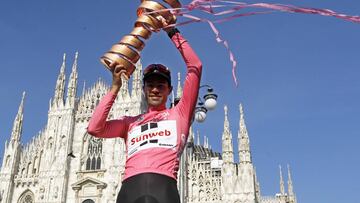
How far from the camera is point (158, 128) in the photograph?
2848 mm

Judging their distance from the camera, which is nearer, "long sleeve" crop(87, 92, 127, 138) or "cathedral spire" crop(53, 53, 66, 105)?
Answer: "long sleeve" crop(87, 92, 127, 138)

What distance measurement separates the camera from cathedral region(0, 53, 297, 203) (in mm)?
25422

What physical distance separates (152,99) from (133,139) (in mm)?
333

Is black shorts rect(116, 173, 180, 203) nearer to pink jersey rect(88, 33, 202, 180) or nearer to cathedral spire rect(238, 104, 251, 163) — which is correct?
pink jersey rect(88, 33, 202, 180)

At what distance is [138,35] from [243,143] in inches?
943

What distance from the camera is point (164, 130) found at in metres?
2.83

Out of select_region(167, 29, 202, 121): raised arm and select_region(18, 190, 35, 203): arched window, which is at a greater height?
select_region(18, 190, 35, 203): arched window

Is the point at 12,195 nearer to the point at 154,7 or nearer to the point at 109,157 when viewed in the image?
the point at 109,157

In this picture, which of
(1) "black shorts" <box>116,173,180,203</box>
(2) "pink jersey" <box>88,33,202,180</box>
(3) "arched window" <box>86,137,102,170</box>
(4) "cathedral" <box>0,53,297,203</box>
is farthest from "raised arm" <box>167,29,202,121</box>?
(3) "arched window" <box>86,137,102,170</box>

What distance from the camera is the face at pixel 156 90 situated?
2986mm

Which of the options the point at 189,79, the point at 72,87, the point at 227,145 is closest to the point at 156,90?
the point at 189,79

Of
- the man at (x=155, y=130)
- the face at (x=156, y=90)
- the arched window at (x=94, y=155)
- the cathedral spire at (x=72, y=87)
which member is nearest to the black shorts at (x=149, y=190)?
the man at (x=155, y=130)

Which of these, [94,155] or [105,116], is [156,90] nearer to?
[105,116]

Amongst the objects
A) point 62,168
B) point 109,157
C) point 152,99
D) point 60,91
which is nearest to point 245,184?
point 109,157
